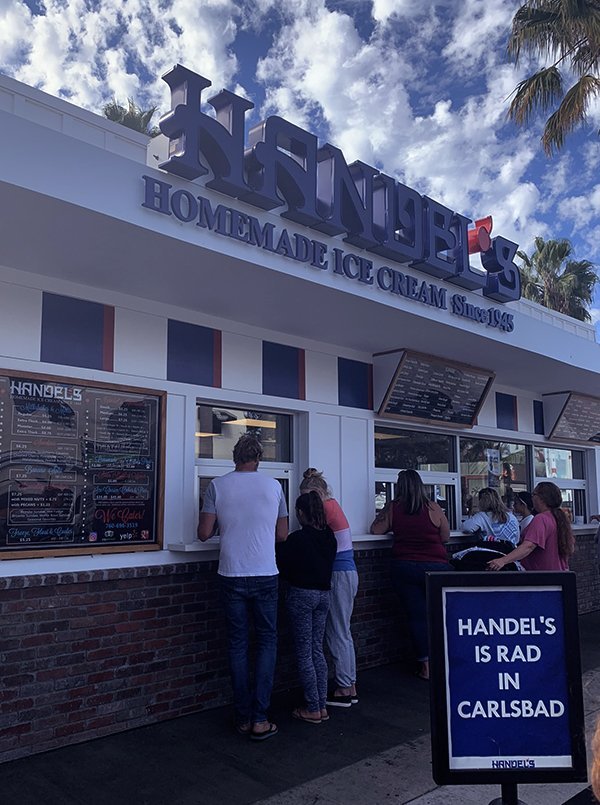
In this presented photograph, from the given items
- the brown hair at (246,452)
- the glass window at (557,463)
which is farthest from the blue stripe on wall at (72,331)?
the glass window at (557,463)

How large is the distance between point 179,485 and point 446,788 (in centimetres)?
247

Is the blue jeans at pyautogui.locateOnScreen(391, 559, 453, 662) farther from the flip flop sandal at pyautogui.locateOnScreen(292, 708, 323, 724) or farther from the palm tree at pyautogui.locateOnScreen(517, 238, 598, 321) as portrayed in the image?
the palm tree at pyautogui.locateOnScreen(517, 238, 598, 321)

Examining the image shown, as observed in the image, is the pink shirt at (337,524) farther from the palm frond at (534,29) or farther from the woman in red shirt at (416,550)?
the palm frond at (534,29)

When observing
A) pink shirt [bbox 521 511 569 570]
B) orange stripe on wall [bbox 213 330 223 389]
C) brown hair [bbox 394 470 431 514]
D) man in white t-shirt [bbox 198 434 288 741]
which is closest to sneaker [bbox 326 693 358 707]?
man in white t-shirt [bbox 198 434 288 741]

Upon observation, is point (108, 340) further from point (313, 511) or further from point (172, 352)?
point (313, 511)

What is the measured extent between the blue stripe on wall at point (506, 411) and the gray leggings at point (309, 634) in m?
4.15

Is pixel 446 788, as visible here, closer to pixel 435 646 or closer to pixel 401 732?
pixel 401 732

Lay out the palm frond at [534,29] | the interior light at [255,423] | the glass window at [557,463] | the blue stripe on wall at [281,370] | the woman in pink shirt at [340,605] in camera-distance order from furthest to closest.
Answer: the palm frond at [534,29]
the glass window at [557,463]
the blue stripe on wall at [281,370]
the interior light at [255,423]
the woman in pink shirt at [340,605]

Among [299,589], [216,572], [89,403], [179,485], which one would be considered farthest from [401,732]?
[89,403]

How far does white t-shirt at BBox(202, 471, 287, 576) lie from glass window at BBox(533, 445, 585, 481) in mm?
5327

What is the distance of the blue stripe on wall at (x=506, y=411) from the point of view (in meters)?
8.18

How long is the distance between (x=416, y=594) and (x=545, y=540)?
3.95 ft

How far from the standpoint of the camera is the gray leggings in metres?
4.62

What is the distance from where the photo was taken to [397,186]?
17.2 ft
